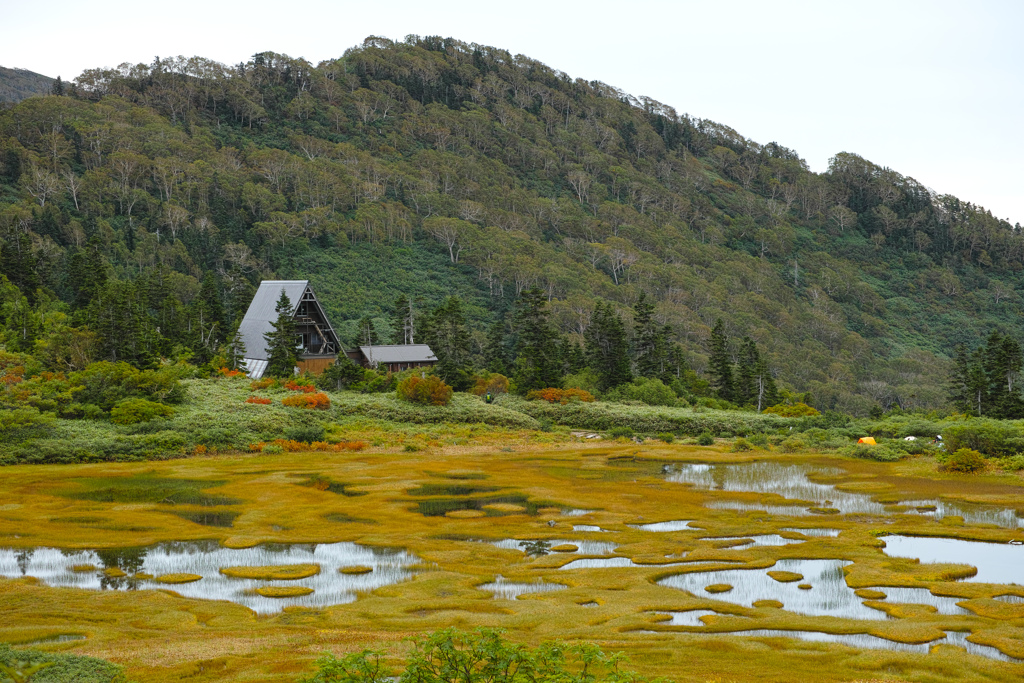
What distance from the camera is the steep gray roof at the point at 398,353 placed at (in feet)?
265

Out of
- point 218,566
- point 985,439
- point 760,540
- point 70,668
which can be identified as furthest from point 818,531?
point 70,668

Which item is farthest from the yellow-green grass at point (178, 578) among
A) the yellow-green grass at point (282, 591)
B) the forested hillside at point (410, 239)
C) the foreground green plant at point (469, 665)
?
the forested hillside at point (410, 239)

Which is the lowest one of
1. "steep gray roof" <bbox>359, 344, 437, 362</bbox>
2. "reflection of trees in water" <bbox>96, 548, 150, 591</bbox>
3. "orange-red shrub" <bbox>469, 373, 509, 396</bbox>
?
"reflection of trees in water" <bbox>96, 548, 150, 591</bbox>

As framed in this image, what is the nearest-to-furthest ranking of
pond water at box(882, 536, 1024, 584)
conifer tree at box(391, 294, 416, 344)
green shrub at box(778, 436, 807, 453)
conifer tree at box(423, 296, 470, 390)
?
pond water at box(882, 536, 1024, 584) < green shrub at box(778, 436, 807, 453) < conifer tree at box(423, 296, 470, 390) < conifer tree at box(391, 294, 416, 344)

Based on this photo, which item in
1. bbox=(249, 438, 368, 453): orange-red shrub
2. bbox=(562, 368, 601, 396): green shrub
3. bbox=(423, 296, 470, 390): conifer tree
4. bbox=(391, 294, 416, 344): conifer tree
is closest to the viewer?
bbox=(249, 438, 368, 453): orange-red shrub

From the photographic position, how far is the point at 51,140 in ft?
414

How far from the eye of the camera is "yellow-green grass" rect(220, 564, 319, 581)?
75.0ft

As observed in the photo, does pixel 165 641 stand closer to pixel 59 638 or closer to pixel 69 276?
pixel 59 638

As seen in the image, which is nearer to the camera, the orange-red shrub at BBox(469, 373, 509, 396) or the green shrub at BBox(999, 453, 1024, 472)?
the green shrub at BBox(999, 453, 1024, 472)

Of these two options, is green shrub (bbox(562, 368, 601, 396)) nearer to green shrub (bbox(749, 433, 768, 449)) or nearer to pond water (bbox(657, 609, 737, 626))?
green shrub (bbox(749, 433, 768, 449))

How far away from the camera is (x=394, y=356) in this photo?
3221 inches

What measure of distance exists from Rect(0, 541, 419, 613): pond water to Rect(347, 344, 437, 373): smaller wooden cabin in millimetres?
53987

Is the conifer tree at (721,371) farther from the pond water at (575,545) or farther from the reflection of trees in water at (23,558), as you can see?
the reflection of trees in water at (23,558)

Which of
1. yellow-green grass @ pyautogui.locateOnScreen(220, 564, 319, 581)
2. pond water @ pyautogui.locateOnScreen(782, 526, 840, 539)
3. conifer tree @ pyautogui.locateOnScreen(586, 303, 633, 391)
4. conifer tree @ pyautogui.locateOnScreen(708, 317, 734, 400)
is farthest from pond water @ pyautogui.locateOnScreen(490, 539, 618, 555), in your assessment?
conifer tree @ pyautogui.locateOnScreen(708, 317, 734, 400)
